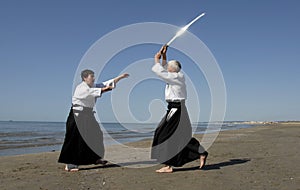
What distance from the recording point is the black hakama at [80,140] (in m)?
6.72

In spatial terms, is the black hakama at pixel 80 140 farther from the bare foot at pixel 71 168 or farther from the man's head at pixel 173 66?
the man's head at pixel 173 66

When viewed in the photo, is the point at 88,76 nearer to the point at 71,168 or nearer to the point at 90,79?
the point at 90,79

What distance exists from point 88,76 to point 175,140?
2.13 metres

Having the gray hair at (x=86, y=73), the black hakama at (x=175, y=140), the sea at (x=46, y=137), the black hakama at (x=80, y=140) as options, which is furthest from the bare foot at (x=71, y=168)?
the gray hair at (x=86, y=73)

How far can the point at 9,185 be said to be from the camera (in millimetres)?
5250

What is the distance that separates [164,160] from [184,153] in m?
0.40

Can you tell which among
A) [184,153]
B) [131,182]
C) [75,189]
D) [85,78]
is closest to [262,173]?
[184,153]

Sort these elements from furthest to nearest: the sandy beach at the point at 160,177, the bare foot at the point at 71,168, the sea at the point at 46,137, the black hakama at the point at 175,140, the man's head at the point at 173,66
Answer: the sea at the point at 46,137 < the bare foot at the point at 71,168 < the man's head at the point at 173,66 < the black hakama at the point at 175,140 < the sandy beach at the point at 160,177

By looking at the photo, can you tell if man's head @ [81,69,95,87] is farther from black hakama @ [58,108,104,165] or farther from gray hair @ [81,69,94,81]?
black hakama @ [58,108,104,165]

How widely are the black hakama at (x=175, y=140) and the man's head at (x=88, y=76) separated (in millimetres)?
1631

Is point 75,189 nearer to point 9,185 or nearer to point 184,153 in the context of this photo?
point 9,185

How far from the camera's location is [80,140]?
22.2ft

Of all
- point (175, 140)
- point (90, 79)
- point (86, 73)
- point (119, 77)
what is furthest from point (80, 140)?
point (175, 140)

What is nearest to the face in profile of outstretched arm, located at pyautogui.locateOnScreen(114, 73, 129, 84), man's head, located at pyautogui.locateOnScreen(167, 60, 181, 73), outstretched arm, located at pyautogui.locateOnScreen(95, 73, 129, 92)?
outstretched arm, located at pyautogui.locateOnScreen(95, 73, 129, 92)
